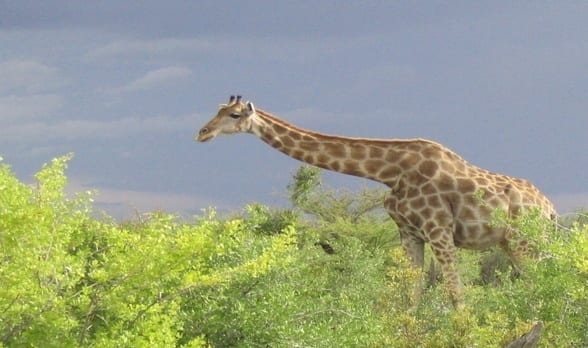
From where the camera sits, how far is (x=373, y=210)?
82.4ft

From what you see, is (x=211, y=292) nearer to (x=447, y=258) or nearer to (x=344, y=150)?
(x=447, y=258)

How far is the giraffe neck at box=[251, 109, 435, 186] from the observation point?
14.1m

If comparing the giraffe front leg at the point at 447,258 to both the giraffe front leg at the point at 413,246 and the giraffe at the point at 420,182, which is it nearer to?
the giraffe at the point at 420,182

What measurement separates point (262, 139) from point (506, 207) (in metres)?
3.44

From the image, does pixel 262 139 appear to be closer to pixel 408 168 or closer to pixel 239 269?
pixel 408 168

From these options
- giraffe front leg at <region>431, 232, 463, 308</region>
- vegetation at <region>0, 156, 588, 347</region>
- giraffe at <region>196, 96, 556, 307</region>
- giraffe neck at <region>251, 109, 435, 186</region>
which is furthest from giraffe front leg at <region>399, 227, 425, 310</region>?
vegetation at <region>0, 156, 588, 347</region>

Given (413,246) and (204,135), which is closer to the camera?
(413,246)

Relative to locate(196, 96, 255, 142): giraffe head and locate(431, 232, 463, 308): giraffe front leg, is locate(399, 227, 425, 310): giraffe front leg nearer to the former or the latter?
locate(431, 232, 463, 308): giraffe front leg

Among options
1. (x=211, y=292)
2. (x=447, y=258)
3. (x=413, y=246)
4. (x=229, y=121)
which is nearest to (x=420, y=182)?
(x=413, y=246)

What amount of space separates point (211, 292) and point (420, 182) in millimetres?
6030

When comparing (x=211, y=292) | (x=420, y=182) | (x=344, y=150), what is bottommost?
(x=211, y=292)

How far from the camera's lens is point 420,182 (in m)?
13.8

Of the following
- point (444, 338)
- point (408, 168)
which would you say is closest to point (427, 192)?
point (408, 168)

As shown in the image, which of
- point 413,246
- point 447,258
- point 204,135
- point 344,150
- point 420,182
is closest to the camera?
point 447,258
